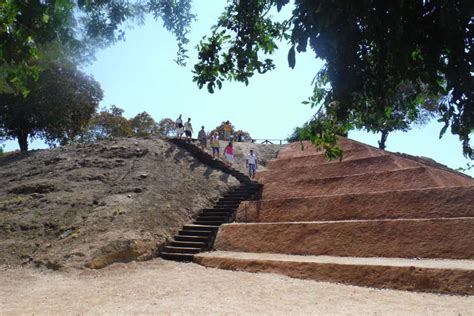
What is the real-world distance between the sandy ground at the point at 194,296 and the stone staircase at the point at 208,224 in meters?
1.49

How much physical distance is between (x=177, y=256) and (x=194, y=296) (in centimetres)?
407

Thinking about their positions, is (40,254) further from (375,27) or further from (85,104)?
(85,104)

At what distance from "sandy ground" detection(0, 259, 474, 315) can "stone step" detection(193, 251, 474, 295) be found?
227 millimetres

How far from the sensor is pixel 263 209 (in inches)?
510

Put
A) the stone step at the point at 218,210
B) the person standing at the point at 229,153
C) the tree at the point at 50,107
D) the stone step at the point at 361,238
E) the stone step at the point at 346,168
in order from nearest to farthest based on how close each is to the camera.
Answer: the stone step at the point at 361,238 < the stone step at the point at 218,210 < the stone step at the point at 346,168 < the person standing at the point at 229,153 < the tree at the point at 50,107

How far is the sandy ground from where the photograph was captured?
6.64 m

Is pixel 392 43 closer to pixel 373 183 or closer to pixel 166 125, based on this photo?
pixel 373 183

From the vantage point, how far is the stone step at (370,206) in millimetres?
9875

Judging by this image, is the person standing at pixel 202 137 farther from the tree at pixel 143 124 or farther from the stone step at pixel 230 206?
the tree at pixel 143 124

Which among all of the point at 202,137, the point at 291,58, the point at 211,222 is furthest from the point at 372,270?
the point at 202,137

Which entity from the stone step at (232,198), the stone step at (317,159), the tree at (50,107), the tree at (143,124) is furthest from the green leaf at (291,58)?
the tree at (143,124)

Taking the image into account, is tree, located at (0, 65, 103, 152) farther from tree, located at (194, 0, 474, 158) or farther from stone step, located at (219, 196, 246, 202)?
tree, located at (194, 0, 474, 158)

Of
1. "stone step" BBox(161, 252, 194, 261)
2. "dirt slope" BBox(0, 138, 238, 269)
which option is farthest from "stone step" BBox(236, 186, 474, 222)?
"dirt slope" BBox(0, 138, 238, 269)

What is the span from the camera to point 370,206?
36.2 ft
